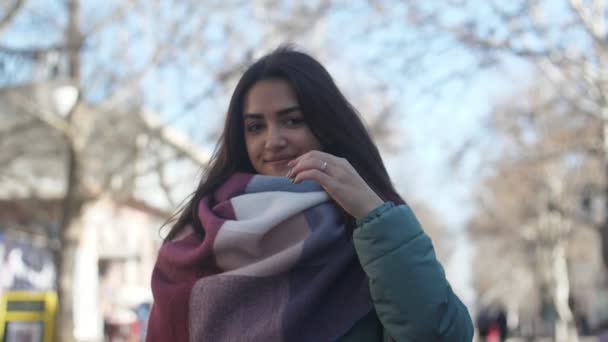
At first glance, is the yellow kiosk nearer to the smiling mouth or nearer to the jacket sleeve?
the smiling mouth

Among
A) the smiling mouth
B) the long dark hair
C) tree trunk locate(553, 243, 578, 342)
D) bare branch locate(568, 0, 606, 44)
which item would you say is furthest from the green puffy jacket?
tree trunk locate(553, 243, 578, 342)

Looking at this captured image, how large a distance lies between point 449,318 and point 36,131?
14.3 meters

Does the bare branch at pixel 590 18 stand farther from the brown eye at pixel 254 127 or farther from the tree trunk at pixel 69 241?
the brown eye at pixel 254 127

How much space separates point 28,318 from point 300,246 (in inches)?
227

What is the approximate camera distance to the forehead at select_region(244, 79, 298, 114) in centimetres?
195

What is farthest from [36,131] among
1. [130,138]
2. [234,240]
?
[234,240]

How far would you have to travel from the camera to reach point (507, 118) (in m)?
20.1

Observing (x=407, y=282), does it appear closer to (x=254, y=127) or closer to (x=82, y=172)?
(x=254, y=127)

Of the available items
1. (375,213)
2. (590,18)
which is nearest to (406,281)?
(375,213)

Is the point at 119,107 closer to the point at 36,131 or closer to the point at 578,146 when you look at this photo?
the point at 36,131

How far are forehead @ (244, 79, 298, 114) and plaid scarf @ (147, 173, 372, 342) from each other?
0.72 feet

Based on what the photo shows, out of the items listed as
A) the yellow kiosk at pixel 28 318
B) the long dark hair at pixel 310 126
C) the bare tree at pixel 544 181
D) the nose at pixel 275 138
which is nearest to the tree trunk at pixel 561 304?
the bare tree at pixel 544 181

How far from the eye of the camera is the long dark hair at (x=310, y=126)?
1.92 meters

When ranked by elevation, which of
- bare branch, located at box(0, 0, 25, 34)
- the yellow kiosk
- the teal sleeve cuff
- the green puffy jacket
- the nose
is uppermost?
bare branch, located at box(0, 0, 25, 34)
